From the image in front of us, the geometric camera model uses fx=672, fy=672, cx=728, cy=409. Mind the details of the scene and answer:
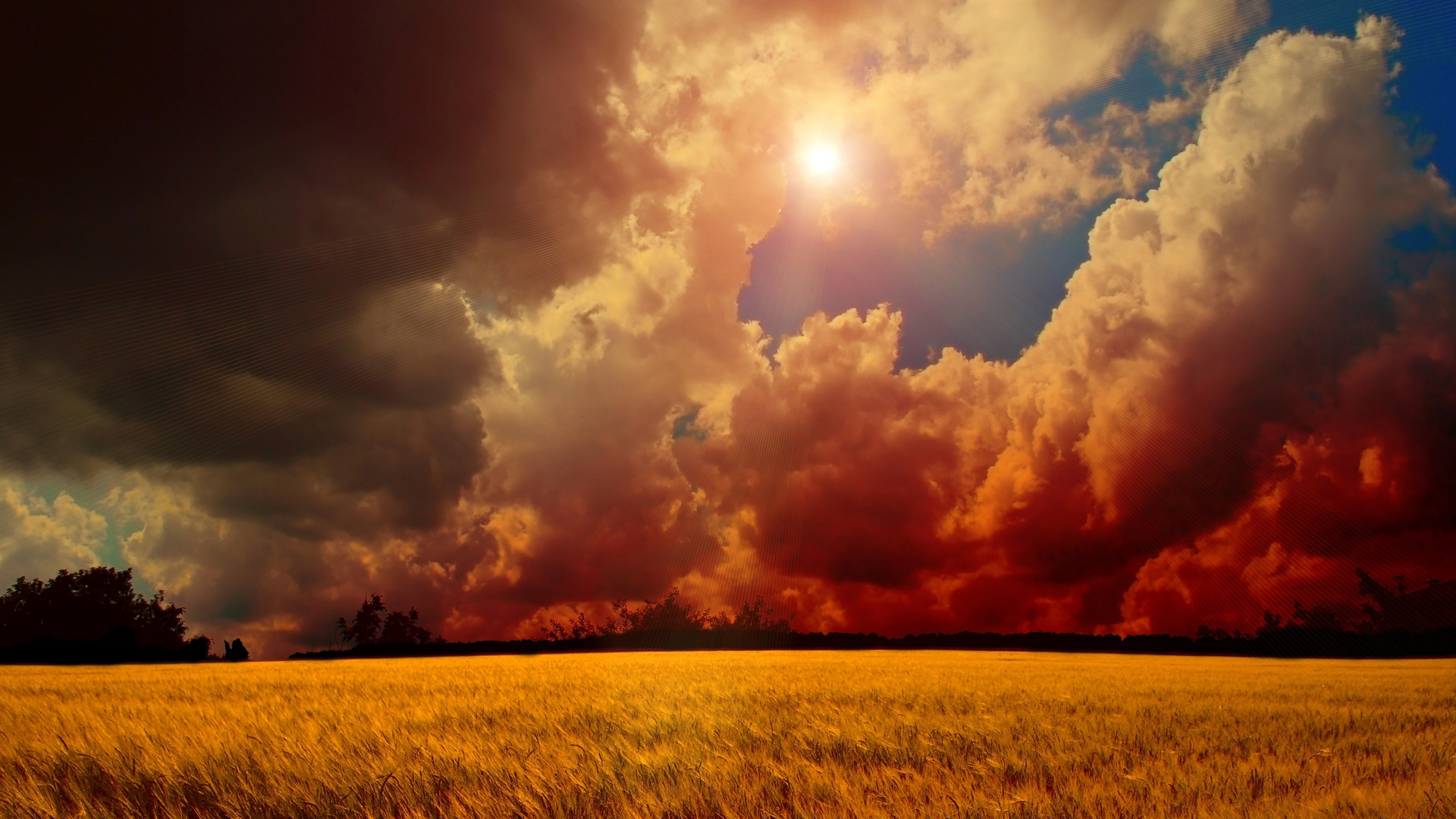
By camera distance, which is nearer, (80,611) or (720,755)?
(720,755)

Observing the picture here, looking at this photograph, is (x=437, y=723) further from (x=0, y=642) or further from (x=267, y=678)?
(x=0, y=642)

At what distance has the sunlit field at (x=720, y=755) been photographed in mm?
4379

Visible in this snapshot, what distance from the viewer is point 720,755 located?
532 centimetres

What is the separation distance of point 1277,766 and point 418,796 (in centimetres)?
686

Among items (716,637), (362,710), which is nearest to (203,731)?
(362,710)

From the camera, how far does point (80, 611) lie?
265 ft

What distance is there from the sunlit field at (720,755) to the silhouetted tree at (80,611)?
8650cm

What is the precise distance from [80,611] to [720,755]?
362 ft

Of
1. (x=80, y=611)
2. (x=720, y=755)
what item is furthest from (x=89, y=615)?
(x=720, y=755)

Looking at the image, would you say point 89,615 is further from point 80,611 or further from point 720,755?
point 720,755

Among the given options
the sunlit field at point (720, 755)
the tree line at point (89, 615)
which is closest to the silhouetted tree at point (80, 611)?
the tree line at point (89, 615)

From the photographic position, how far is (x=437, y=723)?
743 cm

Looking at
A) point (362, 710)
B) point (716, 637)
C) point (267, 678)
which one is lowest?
point (716, 637)

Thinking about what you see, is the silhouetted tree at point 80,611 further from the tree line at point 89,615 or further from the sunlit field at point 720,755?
the sunlit field at point 720,755
